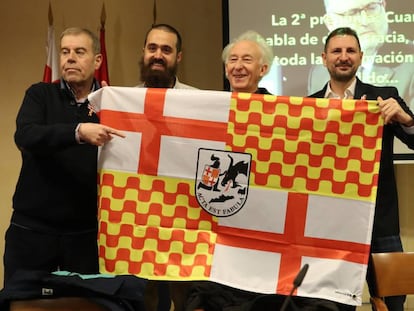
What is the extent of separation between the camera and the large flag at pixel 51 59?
3.90m

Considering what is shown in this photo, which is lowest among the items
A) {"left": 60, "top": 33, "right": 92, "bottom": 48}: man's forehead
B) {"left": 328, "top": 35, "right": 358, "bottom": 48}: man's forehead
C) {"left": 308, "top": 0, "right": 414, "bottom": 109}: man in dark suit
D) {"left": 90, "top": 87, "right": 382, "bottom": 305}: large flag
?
{"left": 90, "top": 87, "right": 382, "bottom": 305}: large flag

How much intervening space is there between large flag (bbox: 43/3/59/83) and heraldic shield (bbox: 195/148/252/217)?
80.8 inches

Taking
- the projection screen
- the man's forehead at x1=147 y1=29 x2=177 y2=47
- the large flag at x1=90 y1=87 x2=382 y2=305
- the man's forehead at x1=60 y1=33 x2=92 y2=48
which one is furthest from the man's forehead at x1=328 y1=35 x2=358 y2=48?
the man's forehead at x1=60 y1=33 x2=92 y2=48

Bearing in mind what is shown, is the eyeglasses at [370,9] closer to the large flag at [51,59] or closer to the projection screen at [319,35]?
the projection screen at [319,35]

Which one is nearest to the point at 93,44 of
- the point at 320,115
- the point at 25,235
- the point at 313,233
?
the point at 25,235

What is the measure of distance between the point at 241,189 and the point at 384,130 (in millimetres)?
757

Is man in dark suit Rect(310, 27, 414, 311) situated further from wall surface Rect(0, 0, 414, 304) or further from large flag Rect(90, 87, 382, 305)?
wall surface Rect(0, 0, 414, 304)

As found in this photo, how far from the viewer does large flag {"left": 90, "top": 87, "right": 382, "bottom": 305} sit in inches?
84.0

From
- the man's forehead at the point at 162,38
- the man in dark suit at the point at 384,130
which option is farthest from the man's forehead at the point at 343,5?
the man's forehead at the point at 162,38

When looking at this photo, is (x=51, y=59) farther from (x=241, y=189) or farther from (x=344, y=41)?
(x=241, y=189)

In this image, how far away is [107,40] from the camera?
13.6 feet

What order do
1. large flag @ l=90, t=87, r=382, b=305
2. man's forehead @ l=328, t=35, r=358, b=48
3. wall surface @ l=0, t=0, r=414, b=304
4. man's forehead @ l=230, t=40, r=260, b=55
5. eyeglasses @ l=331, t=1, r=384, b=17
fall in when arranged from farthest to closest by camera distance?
wall surface @ l=0, t=0, r=414, b=304
eyeglasses @ l=331, t=1, r=384, b=17
man's forehead @ l=328, t=35, r=358, b=48
man's forehead @ l=230, t=40, r=260, b=55
large flag @ l=90, t=87, r=382, b=305

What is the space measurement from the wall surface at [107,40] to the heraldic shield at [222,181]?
1.97 metres

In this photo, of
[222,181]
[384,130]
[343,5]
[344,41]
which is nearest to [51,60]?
[343,5]
